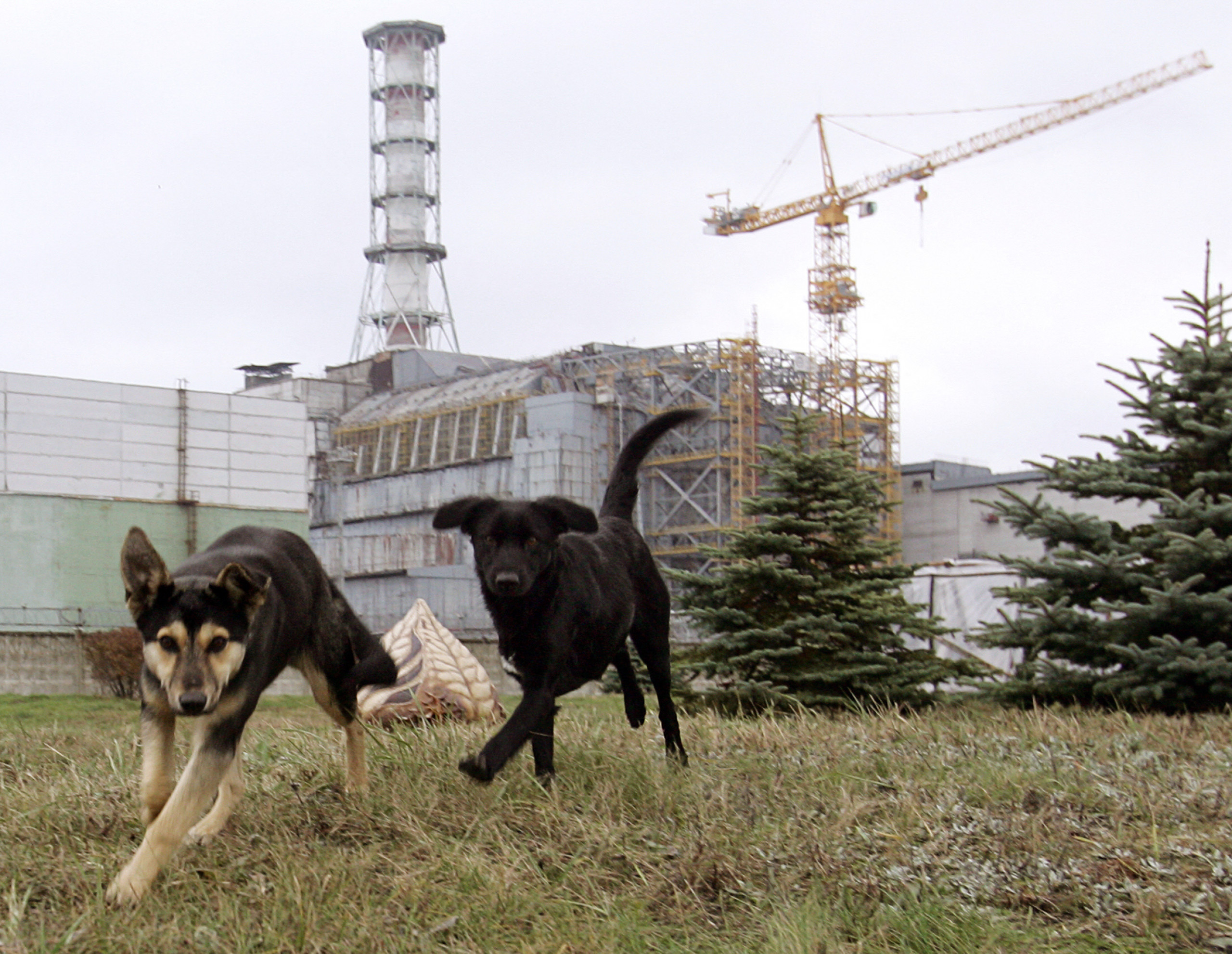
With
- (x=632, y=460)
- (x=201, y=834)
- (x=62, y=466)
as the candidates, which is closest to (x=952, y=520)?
(x=62, y=466)

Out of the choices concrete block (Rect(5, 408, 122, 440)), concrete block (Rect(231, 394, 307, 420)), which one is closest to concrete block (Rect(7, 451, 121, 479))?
concrete block (Rect(5, 408, 122, 440))

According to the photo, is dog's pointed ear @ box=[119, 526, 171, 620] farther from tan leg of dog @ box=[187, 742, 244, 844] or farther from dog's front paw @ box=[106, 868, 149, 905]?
dog's front paw @ box=[106, 868, 149, 905]

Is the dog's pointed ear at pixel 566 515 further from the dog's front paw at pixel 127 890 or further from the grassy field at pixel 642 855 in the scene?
the dog's front paw at pixel 127 890

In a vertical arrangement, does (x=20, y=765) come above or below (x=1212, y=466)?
below

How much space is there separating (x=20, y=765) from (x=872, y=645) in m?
9.03

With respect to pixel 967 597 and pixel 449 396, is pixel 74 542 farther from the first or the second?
pixel 449 396

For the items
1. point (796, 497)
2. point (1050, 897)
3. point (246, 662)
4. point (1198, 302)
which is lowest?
point (1050, 897)

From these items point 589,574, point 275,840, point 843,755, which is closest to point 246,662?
point 275,840

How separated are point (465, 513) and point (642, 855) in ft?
6.63

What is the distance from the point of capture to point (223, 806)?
19.1ft

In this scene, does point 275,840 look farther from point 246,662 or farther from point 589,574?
point 589,574

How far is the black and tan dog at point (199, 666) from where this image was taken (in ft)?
16.1

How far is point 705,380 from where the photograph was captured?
184 feet

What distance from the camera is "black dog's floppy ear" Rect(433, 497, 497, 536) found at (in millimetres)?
6875
